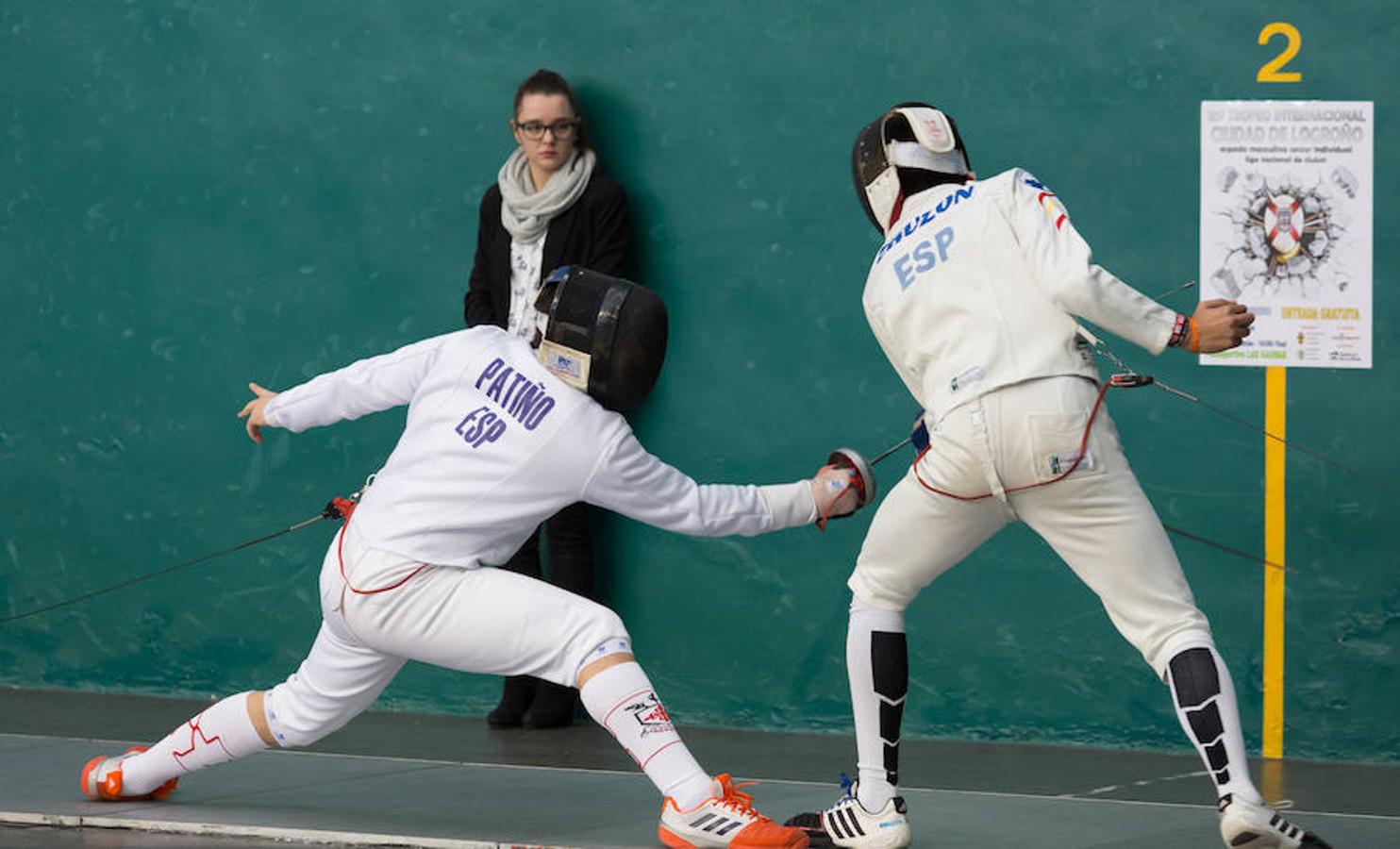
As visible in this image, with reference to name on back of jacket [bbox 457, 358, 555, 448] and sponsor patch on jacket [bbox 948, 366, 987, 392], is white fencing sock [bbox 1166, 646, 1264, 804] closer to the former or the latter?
sponsor patch on jacket [bbox 948, 366, 987, 392]

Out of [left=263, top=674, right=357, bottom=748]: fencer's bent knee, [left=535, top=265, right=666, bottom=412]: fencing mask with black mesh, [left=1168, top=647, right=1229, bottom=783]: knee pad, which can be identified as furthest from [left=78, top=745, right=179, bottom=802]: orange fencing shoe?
[left=1168, top=647, right=1229, bottom=783]: knee pad

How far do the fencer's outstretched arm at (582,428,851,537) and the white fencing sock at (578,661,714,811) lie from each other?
0.37 metres

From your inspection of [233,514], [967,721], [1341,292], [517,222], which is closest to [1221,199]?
[1341,292]

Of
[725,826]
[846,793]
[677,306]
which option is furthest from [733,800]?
[677,306]

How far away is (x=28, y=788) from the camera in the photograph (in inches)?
211

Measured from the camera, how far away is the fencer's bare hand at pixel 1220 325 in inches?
171

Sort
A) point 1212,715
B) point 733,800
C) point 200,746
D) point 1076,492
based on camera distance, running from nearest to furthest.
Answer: point 1212,715, point 1076,492, point 733,800, point 200,746

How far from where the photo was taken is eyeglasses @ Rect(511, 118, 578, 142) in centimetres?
648

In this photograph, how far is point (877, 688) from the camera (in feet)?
15.5

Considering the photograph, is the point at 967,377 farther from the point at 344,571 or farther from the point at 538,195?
the point at 538,195

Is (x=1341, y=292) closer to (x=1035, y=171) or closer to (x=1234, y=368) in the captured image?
(x=1234, y=368)

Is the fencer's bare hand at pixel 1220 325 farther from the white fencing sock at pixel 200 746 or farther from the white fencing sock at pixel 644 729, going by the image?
the white fencing sock at pixel 200 746

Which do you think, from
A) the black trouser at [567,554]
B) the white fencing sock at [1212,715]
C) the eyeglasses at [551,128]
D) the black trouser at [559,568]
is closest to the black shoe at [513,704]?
the black trouser at [559,568]

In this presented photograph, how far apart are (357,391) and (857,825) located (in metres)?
1.51
